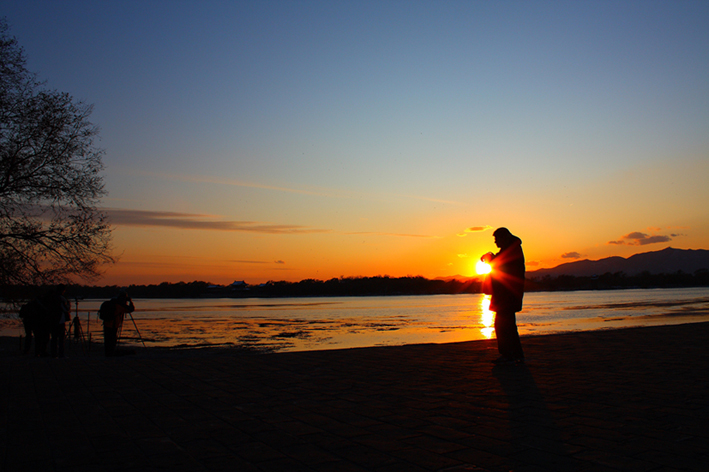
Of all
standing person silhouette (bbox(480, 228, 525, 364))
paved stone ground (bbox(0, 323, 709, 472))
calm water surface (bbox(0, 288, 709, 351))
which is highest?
standing person silhouette (bbox(480, 228, 525, 364))

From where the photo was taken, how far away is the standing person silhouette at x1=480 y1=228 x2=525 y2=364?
7461mm

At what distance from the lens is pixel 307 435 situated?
3.74 metres

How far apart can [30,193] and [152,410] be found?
45.2ft

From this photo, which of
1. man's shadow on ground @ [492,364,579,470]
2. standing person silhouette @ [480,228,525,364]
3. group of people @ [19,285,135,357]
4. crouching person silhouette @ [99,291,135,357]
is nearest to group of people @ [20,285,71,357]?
group of people @ [19,285,135,357]

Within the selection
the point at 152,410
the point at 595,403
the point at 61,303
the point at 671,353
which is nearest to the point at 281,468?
the point at 152,410

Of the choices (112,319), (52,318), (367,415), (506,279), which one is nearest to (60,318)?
(52,318)

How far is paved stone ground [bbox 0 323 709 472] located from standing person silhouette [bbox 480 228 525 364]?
0.69 m

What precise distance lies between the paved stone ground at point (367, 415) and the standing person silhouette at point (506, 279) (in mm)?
688

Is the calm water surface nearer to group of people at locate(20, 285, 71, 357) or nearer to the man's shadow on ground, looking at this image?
group of people at locate(20, 285, 71, 357)

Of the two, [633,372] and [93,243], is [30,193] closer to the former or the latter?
[93,243]

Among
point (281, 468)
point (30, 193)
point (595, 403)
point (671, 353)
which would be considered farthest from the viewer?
point (30, 193)

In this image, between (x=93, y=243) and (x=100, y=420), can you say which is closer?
(x=100, y=420)

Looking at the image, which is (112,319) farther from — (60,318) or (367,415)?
(367,415)

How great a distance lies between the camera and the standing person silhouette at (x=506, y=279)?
24.5ft
